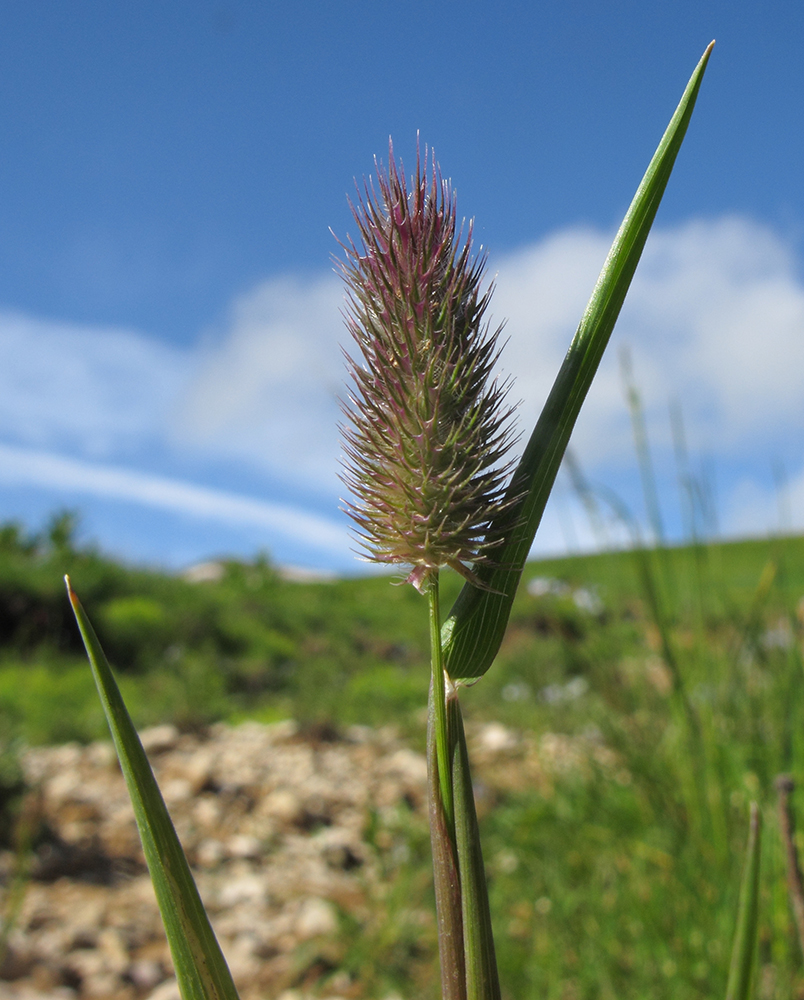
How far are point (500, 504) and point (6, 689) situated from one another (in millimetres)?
6821

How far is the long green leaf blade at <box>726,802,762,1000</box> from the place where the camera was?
66 cm

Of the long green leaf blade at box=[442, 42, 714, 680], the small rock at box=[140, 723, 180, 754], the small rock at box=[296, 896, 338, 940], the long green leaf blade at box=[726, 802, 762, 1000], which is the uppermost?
the long green leaf blade at box=[442, 42, 714, 680]

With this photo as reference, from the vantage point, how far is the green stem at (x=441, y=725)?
0.56 m

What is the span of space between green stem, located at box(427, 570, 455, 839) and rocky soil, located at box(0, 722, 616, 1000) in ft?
4.95

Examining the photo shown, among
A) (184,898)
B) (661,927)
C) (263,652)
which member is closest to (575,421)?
(184,898)

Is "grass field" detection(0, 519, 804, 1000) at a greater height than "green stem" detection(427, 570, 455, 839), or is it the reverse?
"green stem" detection(427, 570, 455, 839)

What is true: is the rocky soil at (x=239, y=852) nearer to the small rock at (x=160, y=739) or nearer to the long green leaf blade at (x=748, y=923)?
the small rock at (x=160, y=739)

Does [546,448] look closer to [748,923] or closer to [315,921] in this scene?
[748,923]

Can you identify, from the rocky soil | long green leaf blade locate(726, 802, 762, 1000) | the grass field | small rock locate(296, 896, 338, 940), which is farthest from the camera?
small rock locate(296, 896, 338, 940)

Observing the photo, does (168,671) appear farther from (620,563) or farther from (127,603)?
(620,563)

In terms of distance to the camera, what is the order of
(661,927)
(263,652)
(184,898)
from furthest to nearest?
(263,652) < (661,927) < (184,898)

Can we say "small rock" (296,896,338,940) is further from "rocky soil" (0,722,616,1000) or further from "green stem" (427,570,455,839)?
"green stem" (427,570,455,839)

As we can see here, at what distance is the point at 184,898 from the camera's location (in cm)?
56

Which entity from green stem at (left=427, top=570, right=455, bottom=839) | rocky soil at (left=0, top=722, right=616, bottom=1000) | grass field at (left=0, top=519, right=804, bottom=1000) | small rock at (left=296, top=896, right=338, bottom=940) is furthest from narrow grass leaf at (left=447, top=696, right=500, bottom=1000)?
small rock at (left=296, top=896, right=338, bottom=940)
